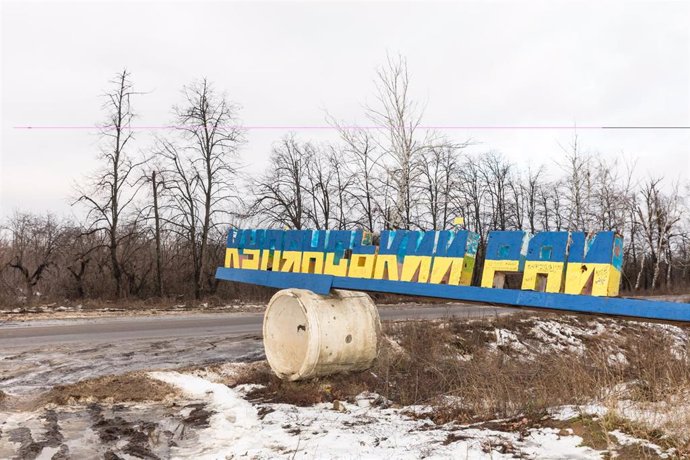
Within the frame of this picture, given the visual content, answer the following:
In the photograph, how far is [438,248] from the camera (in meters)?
7.09

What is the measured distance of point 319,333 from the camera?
7684 mm

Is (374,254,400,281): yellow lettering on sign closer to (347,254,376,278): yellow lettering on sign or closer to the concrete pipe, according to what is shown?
(347,254,376,278): yellow lettering on sign

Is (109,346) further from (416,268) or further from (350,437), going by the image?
(350,437)

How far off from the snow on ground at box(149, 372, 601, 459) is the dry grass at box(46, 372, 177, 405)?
3.15ft

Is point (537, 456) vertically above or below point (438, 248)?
below

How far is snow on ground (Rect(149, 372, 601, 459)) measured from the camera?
4520mm

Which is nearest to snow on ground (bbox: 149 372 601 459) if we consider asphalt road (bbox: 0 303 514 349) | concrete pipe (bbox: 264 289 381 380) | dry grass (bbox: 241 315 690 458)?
dry grass (bbox: 241 315 690 458)

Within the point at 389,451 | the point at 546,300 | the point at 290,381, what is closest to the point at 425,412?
the point at 389,451

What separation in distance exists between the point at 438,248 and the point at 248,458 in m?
3.72

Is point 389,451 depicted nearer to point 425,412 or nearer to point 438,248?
point 425,412

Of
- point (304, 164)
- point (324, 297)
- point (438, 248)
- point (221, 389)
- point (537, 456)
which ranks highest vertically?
point (304, 164)

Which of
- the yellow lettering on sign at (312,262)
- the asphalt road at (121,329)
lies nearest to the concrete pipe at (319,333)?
the yellow lettering on sign at (312,262)

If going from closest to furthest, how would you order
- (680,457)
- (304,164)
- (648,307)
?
(680,457), (648,307), (304,164)

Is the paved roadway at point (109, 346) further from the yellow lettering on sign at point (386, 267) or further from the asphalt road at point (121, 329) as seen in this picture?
the yellow lettering on sign at point (386, 267)
